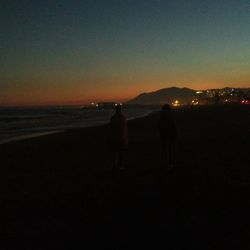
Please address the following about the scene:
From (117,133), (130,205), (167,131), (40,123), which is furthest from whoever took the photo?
(40,123)

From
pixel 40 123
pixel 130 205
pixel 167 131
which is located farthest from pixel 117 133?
pixel 40 123

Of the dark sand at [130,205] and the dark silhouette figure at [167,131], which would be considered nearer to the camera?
the dark sand at [130,205]

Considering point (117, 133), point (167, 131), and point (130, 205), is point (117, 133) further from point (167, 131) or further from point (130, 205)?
point (130, 205)

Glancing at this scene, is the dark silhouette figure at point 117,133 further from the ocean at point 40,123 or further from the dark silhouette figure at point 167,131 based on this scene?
the ocean at point 40,123

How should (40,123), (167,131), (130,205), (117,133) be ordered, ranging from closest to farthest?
(130,205), (117,133), (167,131), (40,123)

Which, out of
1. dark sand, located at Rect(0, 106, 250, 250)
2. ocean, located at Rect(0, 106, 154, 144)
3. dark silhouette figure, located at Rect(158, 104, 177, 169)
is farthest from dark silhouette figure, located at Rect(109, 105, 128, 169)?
ocean, located at Rect(0, 106, 154, 144)

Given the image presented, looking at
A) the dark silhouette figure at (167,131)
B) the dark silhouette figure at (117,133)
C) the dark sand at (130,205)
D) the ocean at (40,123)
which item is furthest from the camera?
the ocean at (40,123)

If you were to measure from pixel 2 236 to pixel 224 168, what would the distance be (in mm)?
6614

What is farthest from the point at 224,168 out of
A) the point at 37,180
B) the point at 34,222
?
the point at 34,222

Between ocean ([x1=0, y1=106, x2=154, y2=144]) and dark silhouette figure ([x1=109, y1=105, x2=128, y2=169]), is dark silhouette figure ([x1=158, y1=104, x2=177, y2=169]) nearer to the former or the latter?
dark silhouette figure ([x1=109, y1=105, x2=128, y2=169])

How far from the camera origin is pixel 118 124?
431 inches

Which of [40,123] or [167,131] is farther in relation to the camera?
[40,123]

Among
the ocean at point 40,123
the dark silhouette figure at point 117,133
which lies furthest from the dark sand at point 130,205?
the ocean at point 40,123

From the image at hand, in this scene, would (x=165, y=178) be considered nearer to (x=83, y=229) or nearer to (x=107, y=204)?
(x=107, y=204)
